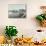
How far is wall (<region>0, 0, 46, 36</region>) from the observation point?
3107 millimetres

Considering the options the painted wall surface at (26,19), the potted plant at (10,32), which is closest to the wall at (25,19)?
the painted wall surface at (26,19)

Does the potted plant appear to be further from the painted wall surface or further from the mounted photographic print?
the mounted photographic print

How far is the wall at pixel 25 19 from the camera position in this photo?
3107 millimetres

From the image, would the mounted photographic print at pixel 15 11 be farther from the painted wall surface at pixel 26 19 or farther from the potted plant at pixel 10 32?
the potted plant at pixel 10 32

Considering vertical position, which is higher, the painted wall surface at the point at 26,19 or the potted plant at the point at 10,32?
the painted wall surface at the point at 26,19

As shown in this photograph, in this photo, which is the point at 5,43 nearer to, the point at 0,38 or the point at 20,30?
the point at 0,38

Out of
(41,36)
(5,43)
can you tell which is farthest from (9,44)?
(41,36)

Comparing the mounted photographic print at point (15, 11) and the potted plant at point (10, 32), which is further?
the mounted photographic print at point (15, 11)

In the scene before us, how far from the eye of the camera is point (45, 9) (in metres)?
3.12

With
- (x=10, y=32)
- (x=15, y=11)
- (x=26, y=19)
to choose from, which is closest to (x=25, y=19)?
(x=26, y=19)

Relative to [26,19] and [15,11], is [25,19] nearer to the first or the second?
[26,19]

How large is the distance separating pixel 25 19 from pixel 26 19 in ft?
0.06

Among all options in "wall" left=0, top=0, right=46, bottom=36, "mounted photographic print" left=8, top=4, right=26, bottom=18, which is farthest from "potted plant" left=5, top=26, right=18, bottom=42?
"mounted photographic print" left=8, top=4, right=26, bottom=18

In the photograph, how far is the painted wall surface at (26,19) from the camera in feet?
10.2
